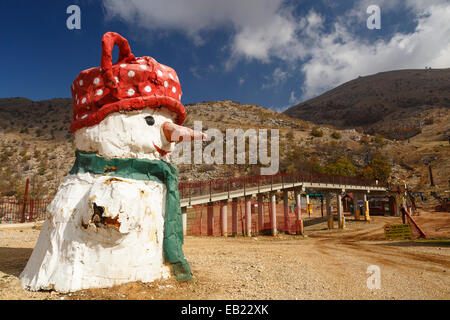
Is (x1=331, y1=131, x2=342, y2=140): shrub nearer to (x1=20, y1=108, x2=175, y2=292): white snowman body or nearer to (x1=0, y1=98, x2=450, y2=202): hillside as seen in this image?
(x1=0, y1=98, x2=450, y2=202): hillside

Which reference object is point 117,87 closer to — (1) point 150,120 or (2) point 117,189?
(1) point 150,120

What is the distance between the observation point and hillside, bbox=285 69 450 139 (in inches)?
2891

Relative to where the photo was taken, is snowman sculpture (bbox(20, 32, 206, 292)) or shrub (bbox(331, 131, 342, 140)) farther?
shrub (bbox(331, 131, 342, 140))

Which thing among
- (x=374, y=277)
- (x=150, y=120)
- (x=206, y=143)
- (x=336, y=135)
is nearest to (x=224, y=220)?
(x=374, y=277)

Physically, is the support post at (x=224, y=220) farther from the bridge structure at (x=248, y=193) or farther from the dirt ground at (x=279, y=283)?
the dirt ground at (x=279, y=283)

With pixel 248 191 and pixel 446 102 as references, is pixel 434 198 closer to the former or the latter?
pixel 248 191

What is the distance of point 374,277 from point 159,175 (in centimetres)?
483

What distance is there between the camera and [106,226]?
3.19 m

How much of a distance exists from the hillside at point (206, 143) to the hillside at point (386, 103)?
516 inches

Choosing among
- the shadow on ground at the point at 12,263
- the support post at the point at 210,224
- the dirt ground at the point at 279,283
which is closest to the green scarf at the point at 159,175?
the dirt ground at the point at 279,283

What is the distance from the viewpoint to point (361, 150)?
43500 millimetres

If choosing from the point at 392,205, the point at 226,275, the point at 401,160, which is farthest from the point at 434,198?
the point at 226,275

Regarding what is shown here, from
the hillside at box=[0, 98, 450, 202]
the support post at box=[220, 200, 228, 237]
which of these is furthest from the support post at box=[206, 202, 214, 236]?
the hillside at box=[0, 98, 450, 202]

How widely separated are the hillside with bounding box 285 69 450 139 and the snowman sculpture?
229 ft
